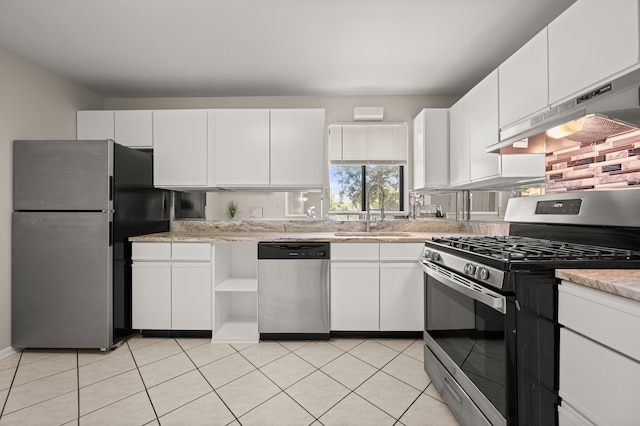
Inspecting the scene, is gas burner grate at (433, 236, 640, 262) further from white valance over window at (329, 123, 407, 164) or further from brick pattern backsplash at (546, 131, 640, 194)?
white valance over window at (329, 123, 407, 164)

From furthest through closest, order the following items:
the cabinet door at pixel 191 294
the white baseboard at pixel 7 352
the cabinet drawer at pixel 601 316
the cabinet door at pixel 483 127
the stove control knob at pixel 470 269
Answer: the cabinet door at pixel 191 294
the white baseboard at pixel 7 352
the cabinet door at pixel 483 127
the stove control knob at pixel 470 269
the cabinet drawer at pixel 601 316

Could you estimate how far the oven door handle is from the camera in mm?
1242

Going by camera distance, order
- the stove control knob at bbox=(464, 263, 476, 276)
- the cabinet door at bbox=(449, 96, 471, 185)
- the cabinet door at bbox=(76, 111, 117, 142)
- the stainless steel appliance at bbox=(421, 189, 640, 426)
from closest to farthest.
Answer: the stainless steel appliance at bbox=(421, 189, 640, 426) < the stove control knob at bbox=(464, 263, 476, 276) < the cabinet door at bbox=(449, 96, 471, 185) < the cabinet door at bbox=(76, 111, 117, 142)

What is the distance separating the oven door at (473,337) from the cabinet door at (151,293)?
2.20 metres

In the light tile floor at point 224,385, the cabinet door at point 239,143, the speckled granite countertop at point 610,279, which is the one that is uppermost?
the cabinet door at point 239,143

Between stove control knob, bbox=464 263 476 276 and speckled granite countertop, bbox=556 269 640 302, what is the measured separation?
32 centimetres

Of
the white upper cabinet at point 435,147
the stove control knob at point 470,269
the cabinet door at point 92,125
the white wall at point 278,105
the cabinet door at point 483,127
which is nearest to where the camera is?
the stove control knob at point 470,269

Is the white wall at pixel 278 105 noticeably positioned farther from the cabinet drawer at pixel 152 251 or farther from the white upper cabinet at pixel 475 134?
the cabinet drawer at pixel 152 251

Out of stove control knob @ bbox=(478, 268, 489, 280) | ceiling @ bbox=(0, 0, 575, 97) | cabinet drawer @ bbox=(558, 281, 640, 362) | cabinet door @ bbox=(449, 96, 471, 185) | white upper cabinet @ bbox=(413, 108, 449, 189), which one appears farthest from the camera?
white upper cabinet @ bbox=(413, 108, 449, 189)

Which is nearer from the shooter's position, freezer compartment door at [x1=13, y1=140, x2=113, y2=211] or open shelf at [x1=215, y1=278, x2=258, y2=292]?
freezer compartment door at [x1=13, y1=140, x2=113, y2=211]

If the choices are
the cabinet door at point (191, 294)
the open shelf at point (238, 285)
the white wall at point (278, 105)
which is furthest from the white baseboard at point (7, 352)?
the white wall at point (278, 105)

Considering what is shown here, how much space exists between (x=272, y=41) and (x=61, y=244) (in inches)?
91.4

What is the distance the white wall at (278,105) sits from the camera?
345cm

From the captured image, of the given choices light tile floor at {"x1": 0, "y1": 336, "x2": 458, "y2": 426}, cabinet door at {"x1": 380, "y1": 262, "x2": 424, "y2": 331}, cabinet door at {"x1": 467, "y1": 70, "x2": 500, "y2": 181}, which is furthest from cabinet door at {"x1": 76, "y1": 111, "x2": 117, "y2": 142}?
cabinet door at {"x1": 467, "y1": 70, "x2": 500, "y2": 181}
